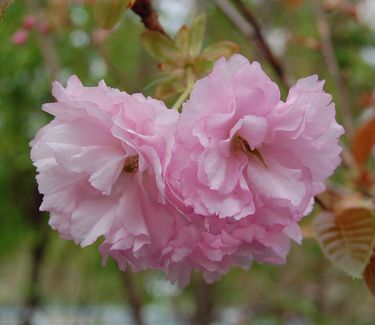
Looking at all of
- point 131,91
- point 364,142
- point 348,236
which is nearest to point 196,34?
point 348,236

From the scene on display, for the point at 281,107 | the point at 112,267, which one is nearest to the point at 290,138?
the point at 281,107

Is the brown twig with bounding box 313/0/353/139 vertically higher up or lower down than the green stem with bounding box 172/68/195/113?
lower down

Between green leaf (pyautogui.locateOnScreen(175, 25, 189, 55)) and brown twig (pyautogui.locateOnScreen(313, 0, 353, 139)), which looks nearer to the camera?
green leaf (pyautogui.locateOnScreen(175, 25, 189, 55))

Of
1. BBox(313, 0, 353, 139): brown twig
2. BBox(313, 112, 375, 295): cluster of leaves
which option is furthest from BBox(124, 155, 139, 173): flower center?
BBox(313, 0, 353, 139): brown twig

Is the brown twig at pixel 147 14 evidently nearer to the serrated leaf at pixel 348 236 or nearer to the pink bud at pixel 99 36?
the serrated leaf at pixel 348 236

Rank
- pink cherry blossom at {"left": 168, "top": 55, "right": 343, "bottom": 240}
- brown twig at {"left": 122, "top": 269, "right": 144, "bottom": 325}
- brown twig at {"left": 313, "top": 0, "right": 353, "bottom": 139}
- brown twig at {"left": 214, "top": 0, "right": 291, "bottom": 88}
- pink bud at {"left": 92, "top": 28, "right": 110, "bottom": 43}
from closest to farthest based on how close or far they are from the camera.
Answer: pink cherry blossom at {"left": 168, "top": 55, "right": 343, "bottom": 240}, brown twig at {"left": 214, "top": 0, "right": 291, "bottom": 88}, brown twig at {"left": 313, "top": 0, "right": 353, "bottom": 139}, pink bud at {"left": 92, "top": 28, "right": 110, "bottom": 43}, brown twig at {"left": 122, "top": 269, "right": 144, "bottom": 325}

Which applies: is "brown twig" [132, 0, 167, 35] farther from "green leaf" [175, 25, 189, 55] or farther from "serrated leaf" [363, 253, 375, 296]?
"serrated leaf" [363, 253, 375, 296]

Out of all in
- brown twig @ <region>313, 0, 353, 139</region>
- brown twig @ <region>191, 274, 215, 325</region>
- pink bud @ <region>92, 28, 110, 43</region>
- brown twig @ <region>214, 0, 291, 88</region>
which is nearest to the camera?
brown twig @ <region>214, 0, 291, 88</region>
